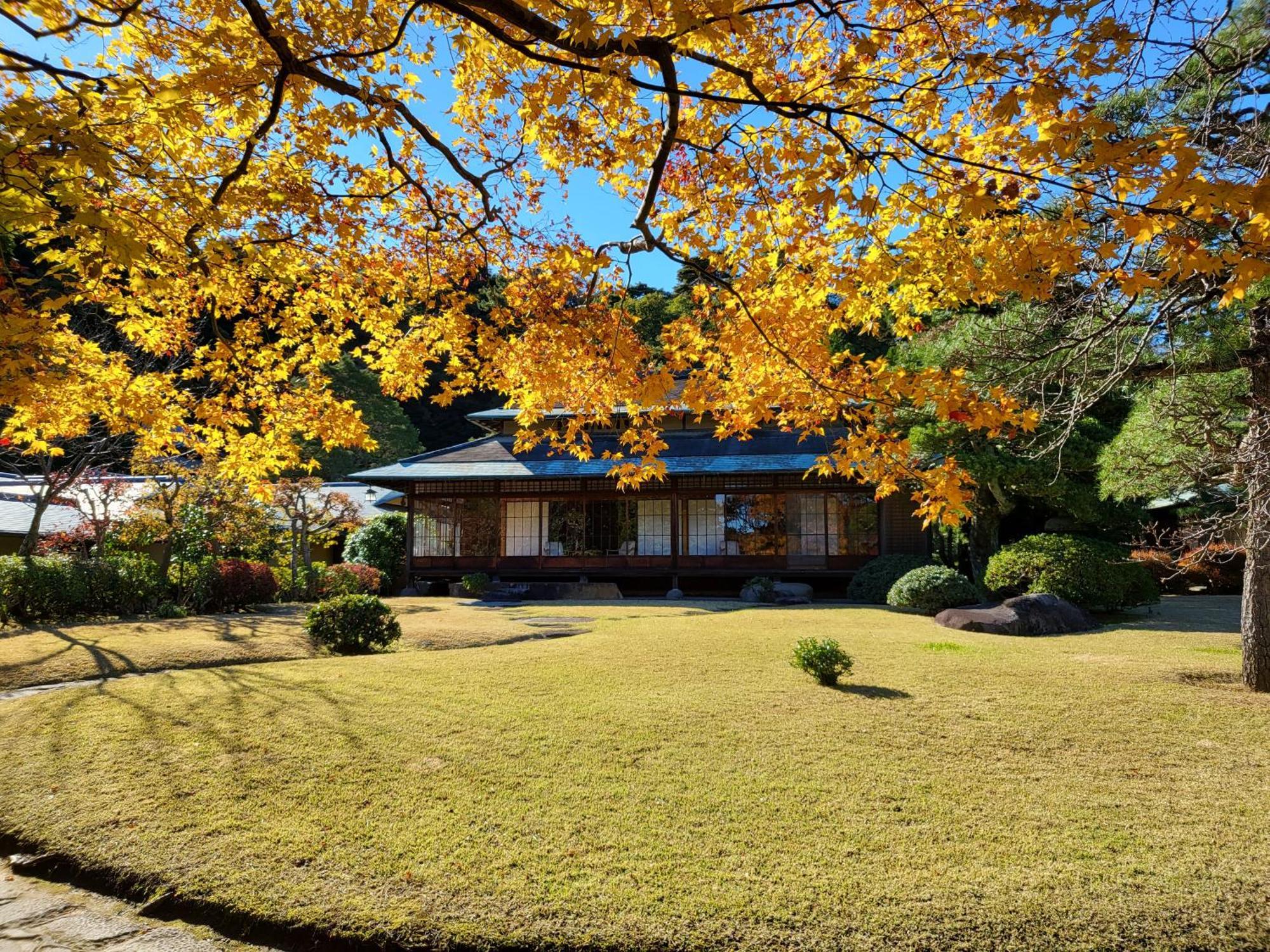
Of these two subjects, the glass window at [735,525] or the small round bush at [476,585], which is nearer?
the small round bush at [476,585]

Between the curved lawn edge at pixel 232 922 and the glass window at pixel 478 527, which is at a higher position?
the glass window at pixel 478 527

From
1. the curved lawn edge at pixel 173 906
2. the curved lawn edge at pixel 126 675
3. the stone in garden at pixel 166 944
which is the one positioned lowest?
the stone in garden at pixel 166 944

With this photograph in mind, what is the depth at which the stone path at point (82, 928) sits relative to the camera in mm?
2539

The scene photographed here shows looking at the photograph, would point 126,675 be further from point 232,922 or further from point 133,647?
point 232,922

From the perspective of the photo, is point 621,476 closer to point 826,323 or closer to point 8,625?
point 826,323

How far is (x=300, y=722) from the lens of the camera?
15.8ft

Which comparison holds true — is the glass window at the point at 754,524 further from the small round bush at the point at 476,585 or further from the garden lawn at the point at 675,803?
the garden lawn at the point at 675,803

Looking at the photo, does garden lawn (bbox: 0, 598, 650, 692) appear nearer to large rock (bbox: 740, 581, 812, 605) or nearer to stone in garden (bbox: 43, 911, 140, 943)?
large rock (bbox: 740, 581, 812, 605)

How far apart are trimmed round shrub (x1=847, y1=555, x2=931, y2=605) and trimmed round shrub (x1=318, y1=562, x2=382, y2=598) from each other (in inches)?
391

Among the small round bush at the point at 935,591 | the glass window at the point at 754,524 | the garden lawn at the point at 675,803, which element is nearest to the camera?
the garden lawn at the point at 675,803

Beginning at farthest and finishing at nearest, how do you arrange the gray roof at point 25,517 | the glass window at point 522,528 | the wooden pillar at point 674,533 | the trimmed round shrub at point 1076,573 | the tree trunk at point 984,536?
the glass window at point 522,528
the wooden pillar at point 674,533
the gray roof at point 25,517
the tree trunk at point 984,536
the trimmed round shrub at point 1076,573

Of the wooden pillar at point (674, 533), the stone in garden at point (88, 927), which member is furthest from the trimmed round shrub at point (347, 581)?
the stone in garden at point (88, 927)

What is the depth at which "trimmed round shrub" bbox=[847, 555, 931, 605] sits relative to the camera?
14297 mm

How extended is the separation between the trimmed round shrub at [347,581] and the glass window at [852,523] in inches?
409
